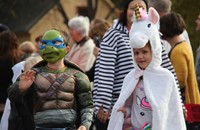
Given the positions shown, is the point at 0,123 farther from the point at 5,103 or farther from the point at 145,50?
the point at 145,50

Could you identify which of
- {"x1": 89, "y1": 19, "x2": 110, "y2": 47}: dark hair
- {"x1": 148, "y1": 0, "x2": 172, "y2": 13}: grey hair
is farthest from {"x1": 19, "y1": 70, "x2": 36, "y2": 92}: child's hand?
{"x1": 89, "y1": 19, "x2": 110, "y2": 47}: dark hair

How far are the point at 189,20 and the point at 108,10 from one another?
35414 millimetres

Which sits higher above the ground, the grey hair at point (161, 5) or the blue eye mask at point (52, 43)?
the grey hair at point (161, 5)

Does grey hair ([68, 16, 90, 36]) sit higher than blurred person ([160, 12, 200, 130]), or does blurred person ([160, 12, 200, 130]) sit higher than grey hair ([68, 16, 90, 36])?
grey hair ([68, 16, 90, 36])

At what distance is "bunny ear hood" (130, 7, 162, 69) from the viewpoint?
29.7 ft

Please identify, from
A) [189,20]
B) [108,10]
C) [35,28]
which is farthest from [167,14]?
[108,10]

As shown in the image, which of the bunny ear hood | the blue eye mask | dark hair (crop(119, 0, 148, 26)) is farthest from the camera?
dark hair (crop(119, 0, 148, 26))

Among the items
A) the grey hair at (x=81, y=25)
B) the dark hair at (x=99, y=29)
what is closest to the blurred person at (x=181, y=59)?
the dark hair at (x=99, y=29)

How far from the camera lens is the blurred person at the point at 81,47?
45.7ft

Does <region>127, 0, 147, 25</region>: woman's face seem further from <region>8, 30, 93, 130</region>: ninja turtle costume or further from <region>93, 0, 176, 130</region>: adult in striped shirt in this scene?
<region>8, 30, 93, 130</region>: ninja turtle costume

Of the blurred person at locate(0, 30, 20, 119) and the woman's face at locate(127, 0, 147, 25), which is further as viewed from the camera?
the blurred person at locate(0, 30, 20, 119)

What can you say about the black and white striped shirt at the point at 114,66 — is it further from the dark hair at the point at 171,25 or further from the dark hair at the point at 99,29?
the dark hair at the point at 99,29

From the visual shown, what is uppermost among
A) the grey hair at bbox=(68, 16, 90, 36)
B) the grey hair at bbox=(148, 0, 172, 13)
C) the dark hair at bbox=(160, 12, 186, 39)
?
the grey hair at bbox=(68, 16, 90, 36)

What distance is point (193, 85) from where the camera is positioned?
36.3 feet
